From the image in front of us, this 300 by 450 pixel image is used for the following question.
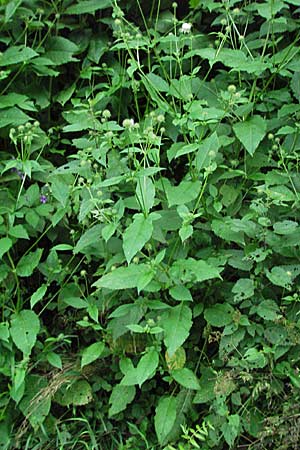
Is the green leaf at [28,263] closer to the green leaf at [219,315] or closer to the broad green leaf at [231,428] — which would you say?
the green leaf at [219,315]

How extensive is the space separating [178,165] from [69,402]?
1.25 meters

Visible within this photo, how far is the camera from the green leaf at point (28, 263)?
301cm

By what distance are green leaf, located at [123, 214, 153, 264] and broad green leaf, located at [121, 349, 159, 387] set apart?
458 millimetres

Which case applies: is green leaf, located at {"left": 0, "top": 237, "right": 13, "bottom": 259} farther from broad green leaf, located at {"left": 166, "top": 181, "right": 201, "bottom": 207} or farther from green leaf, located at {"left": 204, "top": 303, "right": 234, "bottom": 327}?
green leaf, located at {"left": 204, "top": 303, "right": 234, "bottom": 327}

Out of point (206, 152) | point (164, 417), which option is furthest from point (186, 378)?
point (206, 152)

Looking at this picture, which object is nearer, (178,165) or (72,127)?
(72,127)

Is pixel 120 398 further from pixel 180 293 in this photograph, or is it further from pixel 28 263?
pixel 28 263

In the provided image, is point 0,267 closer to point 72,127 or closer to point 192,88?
point 72,127

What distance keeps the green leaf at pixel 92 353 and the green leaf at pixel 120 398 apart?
→ 0.51 ft

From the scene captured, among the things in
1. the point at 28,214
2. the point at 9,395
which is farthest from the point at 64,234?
the point at 9,395

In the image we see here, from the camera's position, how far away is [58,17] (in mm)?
3445

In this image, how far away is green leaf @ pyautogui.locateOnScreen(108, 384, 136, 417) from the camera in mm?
2779

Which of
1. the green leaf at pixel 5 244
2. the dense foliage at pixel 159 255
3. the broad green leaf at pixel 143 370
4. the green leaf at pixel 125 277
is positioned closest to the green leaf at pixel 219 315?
the dense foliage at pixel 159 255

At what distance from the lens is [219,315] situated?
8.93 feet
